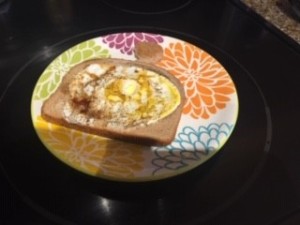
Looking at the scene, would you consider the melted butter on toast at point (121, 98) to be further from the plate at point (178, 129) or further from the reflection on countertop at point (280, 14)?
the reflection on countertop at point (280, 14)

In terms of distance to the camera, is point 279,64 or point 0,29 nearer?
point 279,64

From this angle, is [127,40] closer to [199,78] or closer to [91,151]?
[199,78]

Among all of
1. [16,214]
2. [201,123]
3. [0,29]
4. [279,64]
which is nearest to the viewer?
[16,214]

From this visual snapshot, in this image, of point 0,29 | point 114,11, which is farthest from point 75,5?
point 0,29

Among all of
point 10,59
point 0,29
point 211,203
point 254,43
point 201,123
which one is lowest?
point 211,203

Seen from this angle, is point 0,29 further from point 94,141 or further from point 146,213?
point 146,213

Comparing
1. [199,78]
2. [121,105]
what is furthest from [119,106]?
[199,78]
